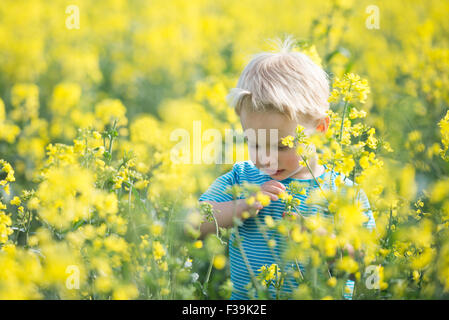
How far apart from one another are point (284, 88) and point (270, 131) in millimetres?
206

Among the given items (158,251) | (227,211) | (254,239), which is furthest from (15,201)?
(254,239)

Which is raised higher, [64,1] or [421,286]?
[64,1]

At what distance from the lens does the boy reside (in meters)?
1.87

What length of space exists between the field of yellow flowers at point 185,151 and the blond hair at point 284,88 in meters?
0.15

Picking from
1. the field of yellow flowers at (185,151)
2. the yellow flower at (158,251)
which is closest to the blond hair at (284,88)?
the field of yellow flowers at (185,151)

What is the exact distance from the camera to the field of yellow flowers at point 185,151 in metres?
1.35

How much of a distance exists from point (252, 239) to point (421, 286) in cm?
72

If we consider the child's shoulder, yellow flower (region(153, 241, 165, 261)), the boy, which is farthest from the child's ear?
yellow flower (region(153, 241, 165, 261))

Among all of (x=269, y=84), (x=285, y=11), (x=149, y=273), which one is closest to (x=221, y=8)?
(x=285, y=11)

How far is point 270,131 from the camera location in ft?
6.11

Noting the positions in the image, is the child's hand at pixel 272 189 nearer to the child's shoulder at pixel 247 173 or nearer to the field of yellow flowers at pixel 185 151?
the field of yellow flowers at pixel 185 151

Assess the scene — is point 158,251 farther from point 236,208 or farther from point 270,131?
point 270,131

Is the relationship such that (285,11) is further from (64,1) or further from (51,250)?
(51,250)

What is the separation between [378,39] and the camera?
21.6 feet
